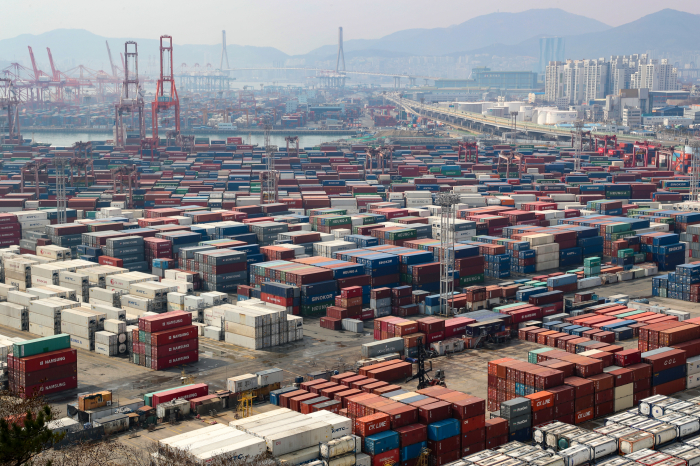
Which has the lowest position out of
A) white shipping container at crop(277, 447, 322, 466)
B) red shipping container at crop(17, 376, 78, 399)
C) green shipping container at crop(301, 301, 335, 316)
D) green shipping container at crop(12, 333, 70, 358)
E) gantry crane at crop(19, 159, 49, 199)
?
red shipping container at crop(17, 376, 78, 399)

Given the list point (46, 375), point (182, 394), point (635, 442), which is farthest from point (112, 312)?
point (635, 442)

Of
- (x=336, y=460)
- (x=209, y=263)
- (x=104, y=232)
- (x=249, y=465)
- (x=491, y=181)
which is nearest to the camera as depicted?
(x=249, y=465)

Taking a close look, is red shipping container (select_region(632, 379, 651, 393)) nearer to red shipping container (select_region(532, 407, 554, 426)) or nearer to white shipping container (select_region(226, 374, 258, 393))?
red shipping container (select_region(532, 407, 554, 426))

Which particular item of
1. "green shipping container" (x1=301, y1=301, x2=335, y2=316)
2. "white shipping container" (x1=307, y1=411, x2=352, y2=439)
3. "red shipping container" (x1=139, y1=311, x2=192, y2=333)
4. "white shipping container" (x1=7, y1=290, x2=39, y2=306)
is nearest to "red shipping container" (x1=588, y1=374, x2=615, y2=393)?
"white shipping container" (x1=307, y1=411, x2=352, y2=439)

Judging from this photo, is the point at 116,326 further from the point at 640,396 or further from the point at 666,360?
the point at 666,360

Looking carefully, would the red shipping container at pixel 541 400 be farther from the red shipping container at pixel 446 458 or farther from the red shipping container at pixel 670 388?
the red shipping container at pixel 670 388

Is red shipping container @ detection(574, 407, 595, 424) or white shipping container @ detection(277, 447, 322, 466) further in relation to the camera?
red shipping container @ detection(574, 407, 595, 424)

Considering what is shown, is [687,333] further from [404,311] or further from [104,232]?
[104,232]

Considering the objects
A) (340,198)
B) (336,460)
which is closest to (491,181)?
(340,198)
